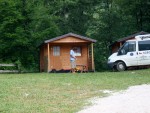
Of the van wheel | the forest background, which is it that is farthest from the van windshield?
the forest background

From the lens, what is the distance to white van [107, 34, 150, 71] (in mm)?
27922

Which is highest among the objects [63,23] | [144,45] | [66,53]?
[63,23]

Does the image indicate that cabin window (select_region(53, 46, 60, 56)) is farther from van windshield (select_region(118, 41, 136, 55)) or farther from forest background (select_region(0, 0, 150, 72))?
van windshield (select_region(118, 41, 136, 55))

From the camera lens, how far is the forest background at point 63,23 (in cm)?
3112

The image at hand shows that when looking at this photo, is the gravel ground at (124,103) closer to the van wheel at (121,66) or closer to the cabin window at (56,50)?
the van wheel at (121,66)

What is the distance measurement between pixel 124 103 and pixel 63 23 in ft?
107

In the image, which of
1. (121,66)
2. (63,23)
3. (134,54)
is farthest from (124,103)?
(63,23)

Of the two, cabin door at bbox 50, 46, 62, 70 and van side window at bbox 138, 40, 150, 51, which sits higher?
van side window at bbox 138, 40, 150, 51

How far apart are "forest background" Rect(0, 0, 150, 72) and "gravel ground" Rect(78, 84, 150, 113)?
18955mm

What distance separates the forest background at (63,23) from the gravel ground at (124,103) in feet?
62.2

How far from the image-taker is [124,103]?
11.0 metres

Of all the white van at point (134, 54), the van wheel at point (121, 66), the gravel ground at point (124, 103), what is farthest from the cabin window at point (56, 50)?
the gravel ground at point (124, 103)

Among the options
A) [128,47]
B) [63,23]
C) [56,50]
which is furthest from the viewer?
[63,23]

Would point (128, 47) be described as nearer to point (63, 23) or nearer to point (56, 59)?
point (56, 59)
